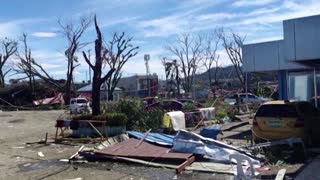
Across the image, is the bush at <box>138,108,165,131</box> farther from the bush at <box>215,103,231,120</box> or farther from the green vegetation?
the bush at <box>215,103,231,120</box>

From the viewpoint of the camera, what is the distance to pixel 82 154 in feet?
48.6

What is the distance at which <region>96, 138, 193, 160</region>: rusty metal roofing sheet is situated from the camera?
13.8m

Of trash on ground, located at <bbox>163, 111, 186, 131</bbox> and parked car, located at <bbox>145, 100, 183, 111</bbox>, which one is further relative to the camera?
parked car, located at <bbox>145, 100, 183, 111</bbox>

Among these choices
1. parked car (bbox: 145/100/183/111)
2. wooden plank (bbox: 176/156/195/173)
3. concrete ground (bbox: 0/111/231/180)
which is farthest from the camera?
parked car (bbox: 145/100/183/111)

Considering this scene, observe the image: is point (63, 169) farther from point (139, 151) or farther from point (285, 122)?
point (285, 122)

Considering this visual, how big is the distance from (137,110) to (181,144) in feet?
25.4

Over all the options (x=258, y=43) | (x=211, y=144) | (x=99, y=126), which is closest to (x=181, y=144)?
(x=211, y=144)

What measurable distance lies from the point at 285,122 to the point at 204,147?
3406mm

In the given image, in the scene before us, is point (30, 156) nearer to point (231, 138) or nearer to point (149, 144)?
point (149, 144)

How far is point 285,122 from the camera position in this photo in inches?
617

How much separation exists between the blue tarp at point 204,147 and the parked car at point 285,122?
2730 mm

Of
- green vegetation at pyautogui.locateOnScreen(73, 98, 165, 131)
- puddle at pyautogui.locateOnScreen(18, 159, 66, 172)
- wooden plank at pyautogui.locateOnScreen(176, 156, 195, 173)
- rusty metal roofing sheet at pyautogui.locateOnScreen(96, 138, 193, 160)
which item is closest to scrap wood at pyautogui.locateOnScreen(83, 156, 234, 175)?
wooden plank at pyautogui.locateOnScreen(176, 156, 195, 173)

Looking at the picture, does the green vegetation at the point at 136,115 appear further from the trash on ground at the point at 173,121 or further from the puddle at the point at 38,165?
the puddle at the point at 38,165

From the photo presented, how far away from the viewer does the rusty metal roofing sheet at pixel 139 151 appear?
1375cm
